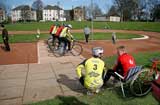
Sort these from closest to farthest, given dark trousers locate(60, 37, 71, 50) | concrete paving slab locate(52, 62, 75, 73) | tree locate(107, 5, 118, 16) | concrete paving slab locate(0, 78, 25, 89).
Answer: concrete paving slab locate(0, 78, 25, 89), concrete paving slab locate(52, 62, 75, 73), dark trousers locate(60, 37, 71, 50), tree locate(107, 5, 118, 16)

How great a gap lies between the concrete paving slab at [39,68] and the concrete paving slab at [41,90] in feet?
5.43

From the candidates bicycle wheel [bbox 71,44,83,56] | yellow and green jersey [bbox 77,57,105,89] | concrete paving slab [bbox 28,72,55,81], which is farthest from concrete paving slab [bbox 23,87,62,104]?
bicycle wheel [bbox 71,44,83,56]

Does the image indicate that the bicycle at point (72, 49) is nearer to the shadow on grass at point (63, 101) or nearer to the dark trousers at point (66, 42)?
the dark trousers at point (66, 42)

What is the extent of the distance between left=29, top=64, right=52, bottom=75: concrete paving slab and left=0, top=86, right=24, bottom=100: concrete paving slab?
90.9 inches

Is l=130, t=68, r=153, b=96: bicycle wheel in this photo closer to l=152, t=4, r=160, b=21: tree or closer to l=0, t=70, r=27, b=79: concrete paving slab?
l=0, t=70, r=27, b=79: concrete paving slab

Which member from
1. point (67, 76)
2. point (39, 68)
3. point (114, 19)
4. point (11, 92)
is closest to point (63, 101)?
point (11, 92)

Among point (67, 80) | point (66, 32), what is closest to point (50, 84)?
point (67, 80)

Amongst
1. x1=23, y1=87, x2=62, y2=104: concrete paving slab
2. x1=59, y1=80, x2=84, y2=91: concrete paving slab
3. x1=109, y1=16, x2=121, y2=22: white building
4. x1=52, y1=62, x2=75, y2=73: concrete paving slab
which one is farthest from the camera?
x1=109, y1=16, x2=121, y2=22: white building

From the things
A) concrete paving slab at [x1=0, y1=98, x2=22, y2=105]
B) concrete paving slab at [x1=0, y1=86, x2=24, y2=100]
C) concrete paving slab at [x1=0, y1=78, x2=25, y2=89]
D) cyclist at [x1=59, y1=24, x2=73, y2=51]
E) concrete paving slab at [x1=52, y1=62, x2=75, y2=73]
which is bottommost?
concrete paving slab at [x1=0, y1=98, x2=22, y2=105]

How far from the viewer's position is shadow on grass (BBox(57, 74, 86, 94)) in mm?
7446

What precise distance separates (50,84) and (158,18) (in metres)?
86.2

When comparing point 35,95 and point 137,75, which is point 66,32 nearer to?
point 35,95

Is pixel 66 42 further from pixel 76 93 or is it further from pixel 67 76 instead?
pixel 76 93

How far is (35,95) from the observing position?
7078mm
